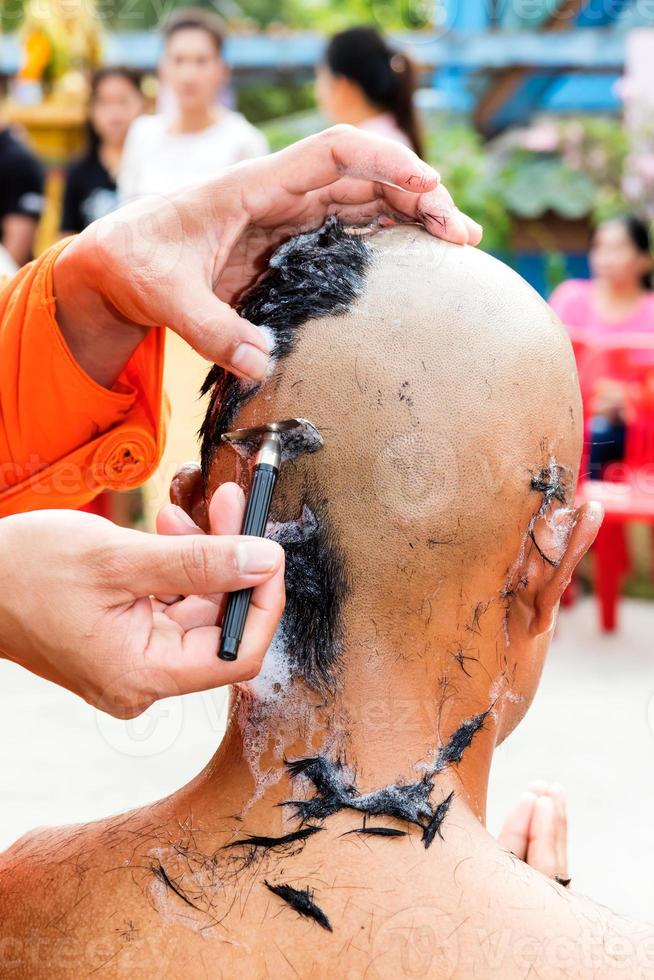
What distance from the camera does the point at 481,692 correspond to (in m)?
1.19

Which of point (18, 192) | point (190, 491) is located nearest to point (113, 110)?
point (18, 192)

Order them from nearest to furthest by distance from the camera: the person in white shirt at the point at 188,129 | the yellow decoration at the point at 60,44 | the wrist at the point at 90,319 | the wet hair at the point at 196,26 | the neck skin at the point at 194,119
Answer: the wrist at the point at 90,319 → the person in white shirt at the point at 188,129 → the neck skin at the point at 194,119 → the wet hair at the point at 196,26 → the yellow decoration at the point at 60,44

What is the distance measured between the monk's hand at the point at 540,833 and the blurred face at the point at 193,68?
295cm

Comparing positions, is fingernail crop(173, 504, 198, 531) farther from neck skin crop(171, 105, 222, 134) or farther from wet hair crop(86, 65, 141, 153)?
wet hair crop(86, 65, 141, 153)

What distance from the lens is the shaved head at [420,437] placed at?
1.11 m

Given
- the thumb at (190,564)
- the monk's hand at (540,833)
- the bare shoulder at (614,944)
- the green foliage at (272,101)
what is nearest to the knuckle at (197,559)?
the thumb at (190,564)

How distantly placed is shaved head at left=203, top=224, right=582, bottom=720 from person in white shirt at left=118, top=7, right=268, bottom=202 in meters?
2.62

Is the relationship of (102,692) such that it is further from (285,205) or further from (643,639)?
(643,639)

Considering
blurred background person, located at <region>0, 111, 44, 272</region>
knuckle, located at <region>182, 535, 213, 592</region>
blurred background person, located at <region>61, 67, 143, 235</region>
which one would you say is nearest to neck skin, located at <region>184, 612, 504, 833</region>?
knuckle, located at <region>182, 535, 213, 592</region>

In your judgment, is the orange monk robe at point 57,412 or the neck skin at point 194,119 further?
the neck skin at point 194,119

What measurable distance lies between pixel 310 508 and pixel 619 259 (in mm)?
4092

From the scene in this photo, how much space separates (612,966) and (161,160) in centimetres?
328

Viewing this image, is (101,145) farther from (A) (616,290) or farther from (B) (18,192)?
(A) (616,290)

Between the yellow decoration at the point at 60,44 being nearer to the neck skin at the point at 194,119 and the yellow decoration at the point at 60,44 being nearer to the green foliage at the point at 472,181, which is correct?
the green foliage at the point at 472,181
